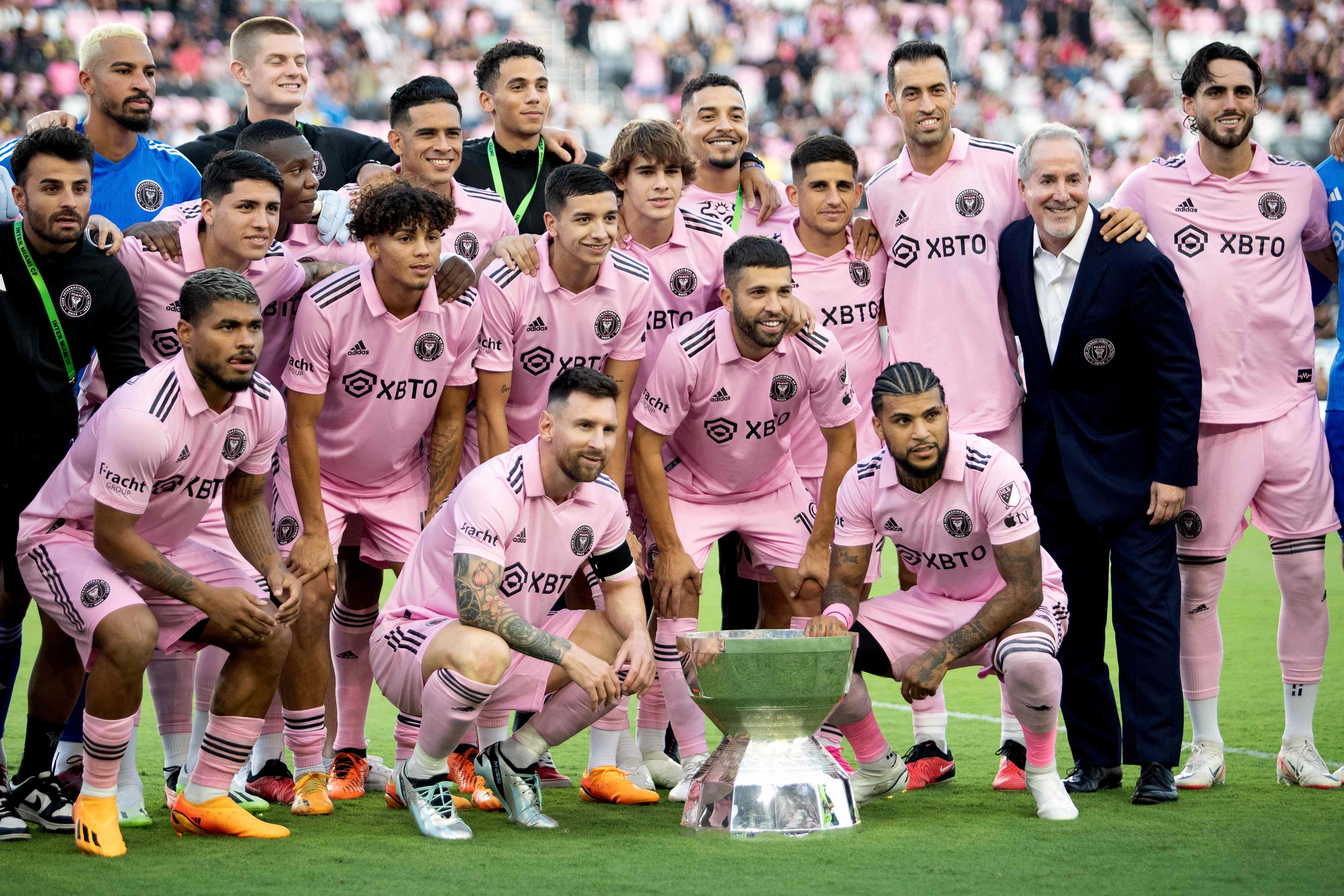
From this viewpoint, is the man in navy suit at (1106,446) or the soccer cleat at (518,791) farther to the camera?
the man in navy suit at (1106,446)

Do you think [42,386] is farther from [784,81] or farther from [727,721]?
[784,81]

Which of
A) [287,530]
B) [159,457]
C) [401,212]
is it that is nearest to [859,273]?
[401,212]

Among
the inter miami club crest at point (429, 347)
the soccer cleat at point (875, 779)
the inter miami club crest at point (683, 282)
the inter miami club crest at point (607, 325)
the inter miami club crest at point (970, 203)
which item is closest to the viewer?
the soccer cleat at point (875, 779)

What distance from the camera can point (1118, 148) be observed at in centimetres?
2405

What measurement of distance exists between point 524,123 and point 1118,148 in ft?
63.6

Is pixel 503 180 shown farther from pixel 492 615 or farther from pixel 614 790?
pixel 614 790

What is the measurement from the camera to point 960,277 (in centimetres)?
604

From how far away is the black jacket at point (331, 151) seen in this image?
21.8 ft

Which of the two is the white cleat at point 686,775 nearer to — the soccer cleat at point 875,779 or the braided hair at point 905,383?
the soccer cleat at point 875,779

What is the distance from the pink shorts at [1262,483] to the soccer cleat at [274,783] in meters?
3.53

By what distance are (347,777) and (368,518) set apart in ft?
3.28

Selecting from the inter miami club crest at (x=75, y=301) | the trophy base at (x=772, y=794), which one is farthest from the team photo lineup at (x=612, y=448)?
the trophy base at (x=772, y=794)

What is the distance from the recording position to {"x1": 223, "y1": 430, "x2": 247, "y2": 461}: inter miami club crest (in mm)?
4984

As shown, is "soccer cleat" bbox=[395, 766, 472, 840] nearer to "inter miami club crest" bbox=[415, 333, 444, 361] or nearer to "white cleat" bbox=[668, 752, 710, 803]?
"white cleat" bbox=[668, 752, 710, 803]
